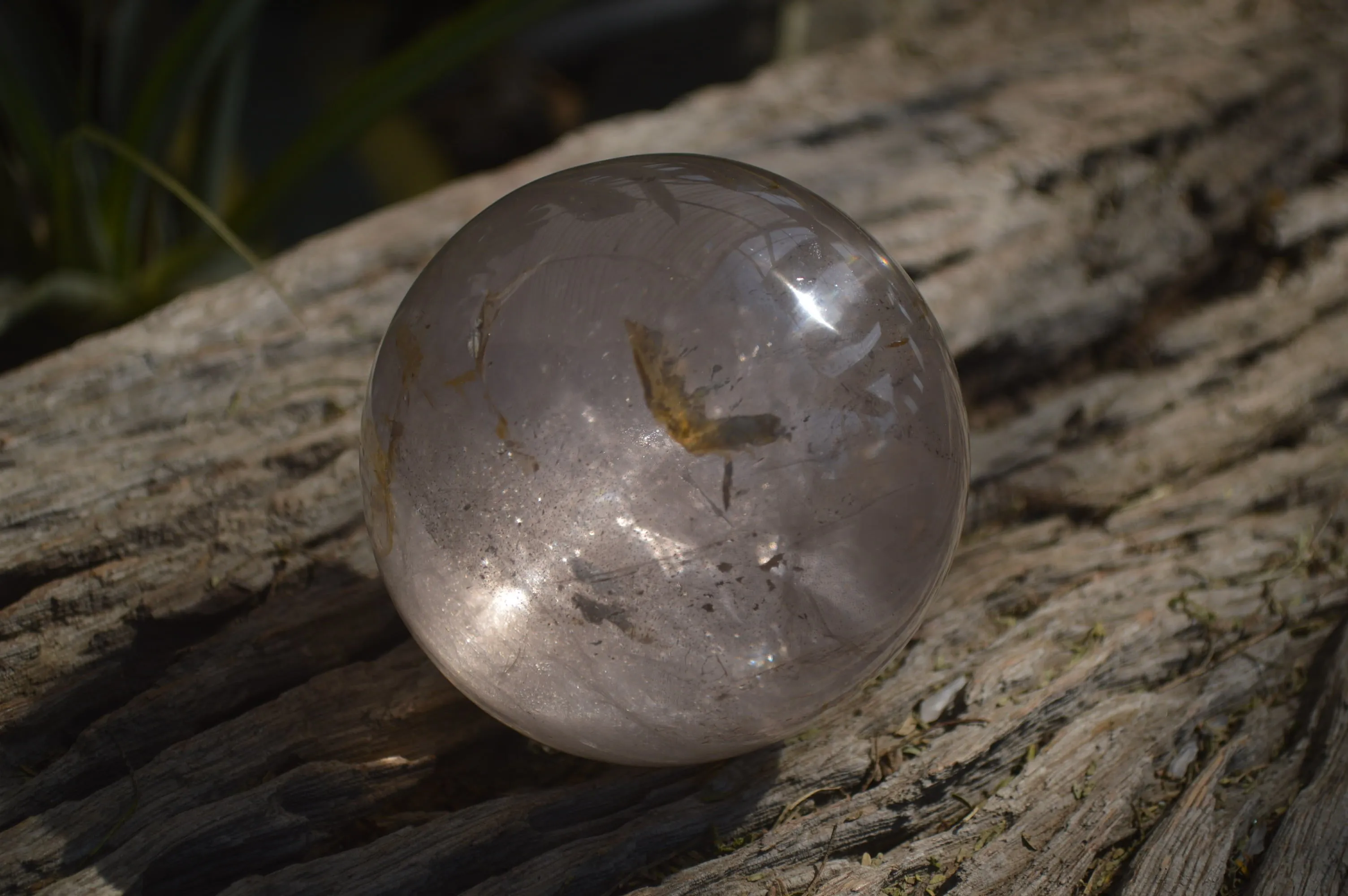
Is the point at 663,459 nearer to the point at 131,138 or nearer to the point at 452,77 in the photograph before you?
the point at 131,138

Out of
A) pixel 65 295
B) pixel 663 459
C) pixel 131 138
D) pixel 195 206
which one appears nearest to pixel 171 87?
pixel 131 138

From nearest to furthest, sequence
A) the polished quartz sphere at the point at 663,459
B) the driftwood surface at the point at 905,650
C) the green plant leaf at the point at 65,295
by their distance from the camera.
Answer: the polished quartz sphere at the point at 663,459 → the driftwood surface at the point at 905,650 → the green plant leaf at the point at 65,295

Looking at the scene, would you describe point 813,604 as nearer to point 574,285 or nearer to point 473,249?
point 574,285

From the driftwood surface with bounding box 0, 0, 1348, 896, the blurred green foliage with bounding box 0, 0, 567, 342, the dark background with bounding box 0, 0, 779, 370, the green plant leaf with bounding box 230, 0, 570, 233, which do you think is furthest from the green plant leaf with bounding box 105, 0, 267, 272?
the dark background with bounding box 0, 0, 779, 370

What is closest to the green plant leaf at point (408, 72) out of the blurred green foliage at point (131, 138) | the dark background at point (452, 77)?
the blurred green foliage at point (131, 138)

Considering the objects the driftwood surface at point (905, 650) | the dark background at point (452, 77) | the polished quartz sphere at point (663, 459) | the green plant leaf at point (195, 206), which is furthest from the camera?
the dark background at point (452, 77)

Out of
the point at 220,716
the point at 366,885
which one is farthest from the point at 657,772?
the point at 220,716

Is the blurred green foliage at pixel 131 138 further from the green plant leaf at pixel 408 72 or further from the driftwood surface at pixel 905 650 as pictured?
the driftwood surface at pixel 905 650

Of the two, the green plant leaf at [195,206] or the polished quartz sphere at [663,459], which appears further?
the green plant leaf at [195,206]
